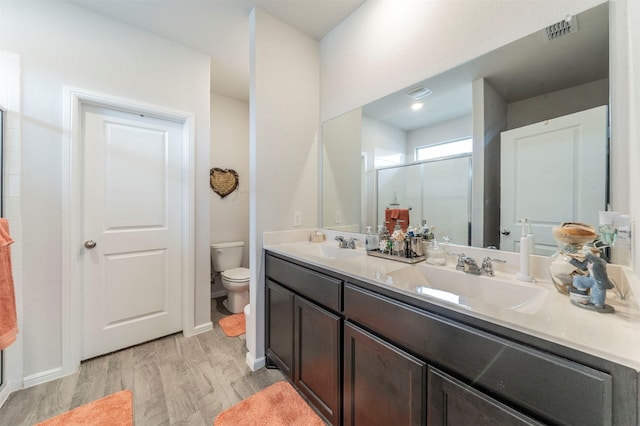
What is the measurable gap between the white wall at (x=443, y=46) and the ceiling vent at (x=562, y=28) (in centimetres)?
3

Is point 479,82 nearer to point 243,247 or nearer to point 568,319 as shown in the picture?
point 568,319

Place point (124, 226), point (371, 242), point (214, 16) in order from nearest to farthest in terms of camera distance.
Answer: point (371, 242) → point (214, 16) → point (124, 226)

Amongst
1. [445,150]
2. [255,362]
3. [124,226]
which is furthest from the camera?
[124,226]

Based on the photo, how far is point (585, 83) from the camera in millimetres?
981

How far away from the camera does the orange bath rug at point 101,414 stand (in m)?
1.32

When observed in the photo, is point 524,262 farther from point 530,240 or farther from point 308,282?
point 308,282

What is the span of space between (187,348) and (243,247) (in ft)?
4.53

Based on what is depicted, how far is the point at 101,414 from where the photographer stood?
1.38 m

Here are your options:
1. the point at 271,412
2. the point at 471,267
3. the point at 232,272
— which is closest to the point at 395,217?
the point at 471,267

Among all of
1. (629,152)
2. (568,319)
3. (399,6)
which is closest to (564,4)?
(629,152)

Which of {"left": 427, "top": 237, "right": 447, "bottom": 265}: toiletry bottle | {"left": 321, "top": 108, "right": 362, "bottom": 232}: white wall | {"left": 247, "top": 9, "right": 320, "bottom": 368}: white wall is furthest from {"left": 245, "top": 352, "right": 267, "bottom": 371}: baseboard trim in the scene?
{"left": 427, "top": 237, "right": 447, "bottom": 265}: toiletry bottle

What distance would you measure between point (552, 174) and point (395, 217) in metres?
0.79

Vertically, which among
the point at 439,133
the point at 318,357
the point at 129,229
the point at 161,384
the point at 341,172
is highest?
the point at 439,133

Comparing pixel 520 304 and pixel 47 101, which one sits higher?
pixel 47 101
